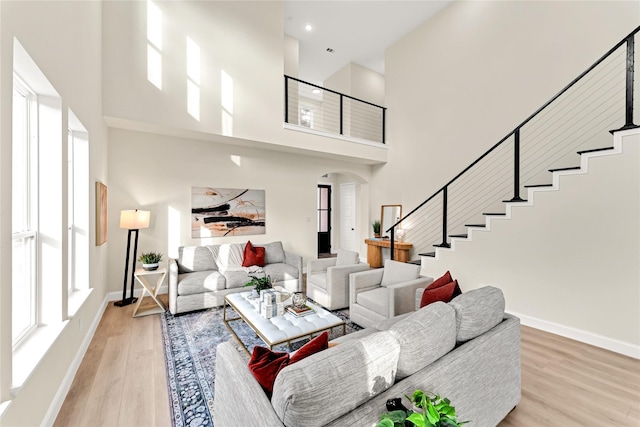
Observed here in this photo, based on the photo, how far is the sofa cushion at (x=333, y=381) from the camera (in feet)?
3.21

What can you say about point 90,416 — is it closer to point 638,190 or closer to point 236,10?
point 638,190

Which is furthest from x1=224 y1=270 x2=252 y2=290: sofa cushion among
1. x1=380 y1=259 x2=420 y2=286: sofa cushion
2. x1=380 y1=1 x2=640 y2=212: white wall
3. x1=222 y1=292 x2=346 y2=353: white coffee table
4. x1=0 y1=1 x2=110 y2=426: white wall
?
x1=380 y1=1 x2=640 y2=212: white wall

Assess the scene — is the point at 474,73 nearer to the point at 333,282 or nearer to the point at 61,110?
the point at 333,282

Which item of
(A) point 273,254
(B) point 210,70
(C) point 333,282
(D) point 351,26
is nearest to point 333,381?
(C) point 333,282

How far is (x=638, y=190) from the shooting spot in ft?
9.12

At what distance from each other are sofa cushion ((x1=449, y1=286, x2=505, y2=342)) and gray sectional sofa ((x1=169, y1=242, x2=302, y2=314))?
3.03 meters

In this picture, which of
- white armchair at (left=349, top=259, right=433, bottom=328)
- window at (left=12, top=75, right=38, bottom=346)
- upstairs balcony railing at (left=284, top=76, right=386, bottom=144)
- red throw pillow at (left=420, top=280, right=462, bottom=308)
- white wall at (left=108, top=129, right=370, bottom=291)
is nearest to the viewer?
window at (left=12, top=75, right=38, bottom=346)

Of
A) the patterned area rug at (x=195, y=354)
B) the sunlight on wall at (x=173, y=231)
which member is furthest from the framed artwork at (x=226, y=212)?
the patterned area rug at (x=195, y=354)

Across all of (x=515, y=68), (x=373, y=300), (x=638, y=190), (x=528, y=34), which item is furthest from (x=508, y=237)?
(x=528, y=34)

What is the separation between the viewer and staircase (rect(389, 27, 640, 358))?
9.41 ft

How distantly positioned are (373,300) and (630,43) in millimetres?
3892

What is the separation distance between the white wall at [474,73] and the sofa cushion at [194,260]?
4169mm

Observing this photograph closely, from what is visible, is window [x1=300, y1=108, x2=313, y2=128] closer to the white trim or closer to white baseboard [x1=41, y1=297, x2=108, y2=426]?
the white trim

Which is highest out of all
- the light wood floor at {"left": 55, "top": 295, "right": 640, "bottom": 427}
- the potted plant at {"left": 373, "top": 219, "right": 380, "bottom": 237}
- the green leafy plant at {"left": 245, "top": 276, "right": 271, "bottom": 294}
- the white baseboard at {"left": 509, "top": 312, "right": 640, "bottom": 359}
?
the potted plant at {"left": 373, "top": 219, "right": 380, "bottom": 237}
